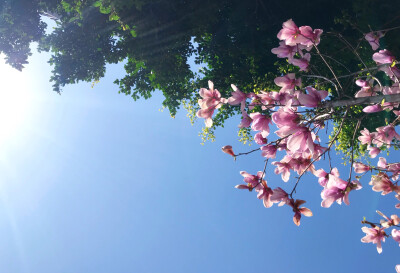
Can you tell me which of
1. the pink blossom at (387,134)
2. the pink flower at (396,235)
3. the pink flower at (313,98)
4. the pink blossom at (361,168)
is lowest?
the pink flower at (396,235)

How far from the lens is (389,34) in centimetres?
823

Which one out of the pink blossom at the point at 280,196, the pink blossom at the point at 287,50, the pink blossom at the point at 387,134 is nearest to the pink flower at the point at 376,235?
the pink blossom at the point at 387,134

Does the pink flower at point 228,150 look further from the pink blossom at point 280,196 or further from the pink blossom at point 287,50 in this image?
the pink blossom at point 287,50

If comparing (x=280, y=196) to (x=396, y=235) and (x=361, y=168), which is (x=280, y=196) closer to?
(x=361, y=168)

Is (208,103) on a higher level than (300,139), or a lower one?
higher

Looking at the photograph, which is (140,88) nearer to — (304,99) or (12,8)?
(12,8)

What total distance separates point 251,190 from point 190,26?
23.2 feet

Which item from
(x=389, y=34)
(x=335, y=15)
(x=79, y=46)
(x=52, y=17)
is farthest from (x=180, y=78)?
(x=52, y=17)

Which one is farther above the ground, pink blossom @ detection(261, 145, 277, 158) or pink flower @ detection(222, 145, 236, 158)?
pink flower @ detection(222, 145, 236, 158)

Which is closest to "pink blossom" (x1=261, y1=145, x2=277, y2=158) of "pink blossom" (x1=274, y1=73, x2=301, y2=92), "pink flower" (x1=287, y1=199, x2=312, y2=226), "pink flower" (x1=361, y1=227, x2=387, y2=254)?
"pink flower" (x1=287, y1=199, x2=312, y2=226)

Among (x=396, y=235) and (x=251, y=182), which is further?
(x=396, y=235)

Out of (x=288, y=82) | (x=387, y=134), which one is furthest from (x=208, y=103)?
(x=387, y=134)

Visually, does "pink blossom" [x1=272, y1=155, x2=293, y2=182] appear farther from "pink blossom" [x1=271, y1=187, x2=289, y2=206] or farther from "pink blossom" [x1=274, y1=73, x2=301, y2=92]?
"pink blossom" [x1=274, y1=73, x2=301, y2=92]

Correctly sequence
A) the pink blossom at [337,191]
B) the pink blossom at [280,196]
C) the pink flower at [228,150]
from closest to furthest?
the pink blossom at [337,191], the pink blossom at [280,196], the pink flower at [228,150]
